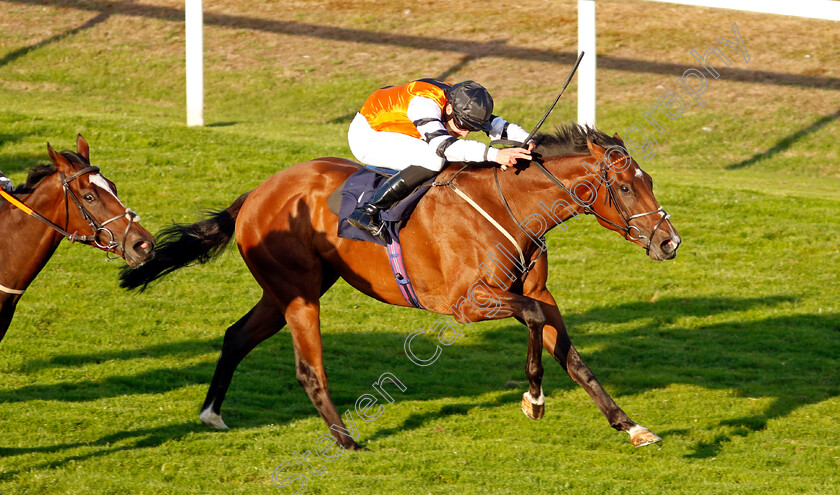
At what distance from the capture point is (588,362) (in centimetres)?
849

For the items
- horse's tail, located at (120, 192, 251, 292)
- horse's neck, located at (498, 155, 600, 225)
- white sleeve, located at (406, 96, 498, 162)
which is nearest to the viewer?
white sleeve, located at (406, 96, 498, 162)

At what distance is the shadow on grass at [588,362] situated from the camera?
719cm

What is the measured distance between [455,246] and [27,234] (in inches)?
103

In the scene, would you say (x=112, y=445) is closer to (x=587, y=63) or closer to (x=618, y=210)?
(x=618, y=210)

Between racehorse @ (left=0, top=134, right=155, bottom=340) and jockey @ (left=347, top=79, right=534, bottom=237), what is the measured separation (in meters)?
1.51

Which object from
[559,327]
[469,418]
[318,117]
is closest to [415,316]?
[469,418]

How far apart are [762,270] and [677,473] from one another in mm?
5653

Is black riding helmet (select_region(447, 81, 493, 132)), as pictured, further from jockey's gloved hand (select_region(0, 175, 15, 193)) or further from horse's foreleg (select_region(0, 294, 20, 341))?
horse's foreleg (select_region(0, 294, 20, 341))

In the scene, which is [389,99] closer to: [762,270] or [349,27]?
[762,270]

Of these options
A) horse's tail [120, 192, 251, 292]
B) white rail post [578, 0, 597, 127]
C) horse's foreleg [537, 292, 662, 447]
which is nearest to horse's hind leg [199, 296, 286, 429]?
horse's tail [120, 192, 251, 292]

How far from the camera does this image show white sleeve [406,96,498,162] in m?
5.80

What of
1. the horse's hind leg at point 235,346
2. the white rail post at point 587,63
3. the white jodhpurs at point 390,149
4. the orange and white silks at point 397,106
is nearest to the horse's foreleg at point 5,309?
the horse's hind leg at point 235,346

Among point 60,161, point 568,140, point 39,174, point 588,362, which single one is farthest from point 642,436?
point 39,174

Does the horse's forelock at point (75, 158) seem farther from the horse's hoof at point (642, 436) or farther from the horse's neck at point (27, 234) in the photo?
the horse's hoof at point (642, 436)
